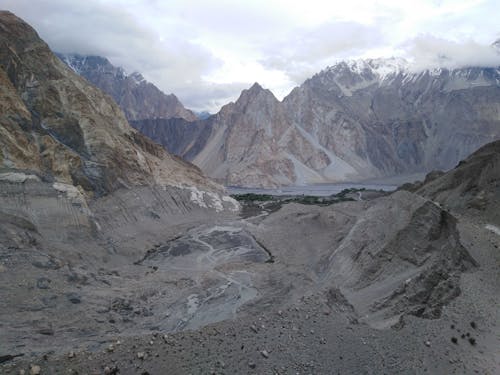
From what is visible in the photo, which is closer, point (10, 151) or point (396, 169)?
point (10, 151)

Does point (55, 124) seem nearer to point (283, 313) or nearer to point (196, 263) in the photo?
point (196, 263)

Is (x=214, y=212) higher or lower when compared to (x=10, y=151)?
lower

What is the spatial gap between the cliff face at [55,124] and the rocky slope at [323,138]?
275 ft

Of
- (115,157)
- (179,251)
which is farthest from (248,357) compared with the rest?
(115,157)

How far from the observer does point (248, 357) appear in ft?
40.4

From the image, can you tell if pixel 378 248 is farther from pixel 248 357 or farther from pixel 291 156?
pixel 291 156

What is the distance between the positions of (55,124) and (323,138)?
138146 mm

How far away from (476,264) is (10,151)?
3034 cm

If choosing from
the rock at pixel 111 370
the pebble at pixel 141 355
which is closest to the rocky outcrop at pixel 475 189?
the pebble at pixel 141 355

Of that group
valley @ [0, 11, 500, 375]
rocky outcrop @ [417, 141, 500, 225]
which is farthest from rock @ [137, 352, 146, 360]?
rocky outcrop @ [417, 141, 500, 225]

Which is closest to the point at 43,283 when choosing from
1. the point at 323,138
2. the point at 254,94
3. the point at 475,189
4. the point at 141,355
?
the point at 141,355

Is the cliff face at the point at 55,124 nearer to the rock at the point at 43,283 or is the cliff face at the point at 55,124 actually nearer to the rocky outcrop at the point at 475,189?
the rock at the point at 43,283

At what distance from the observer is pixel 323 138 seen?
170 meters

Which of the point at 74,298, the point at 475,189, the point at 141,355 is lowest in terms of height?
the point at 74,298
